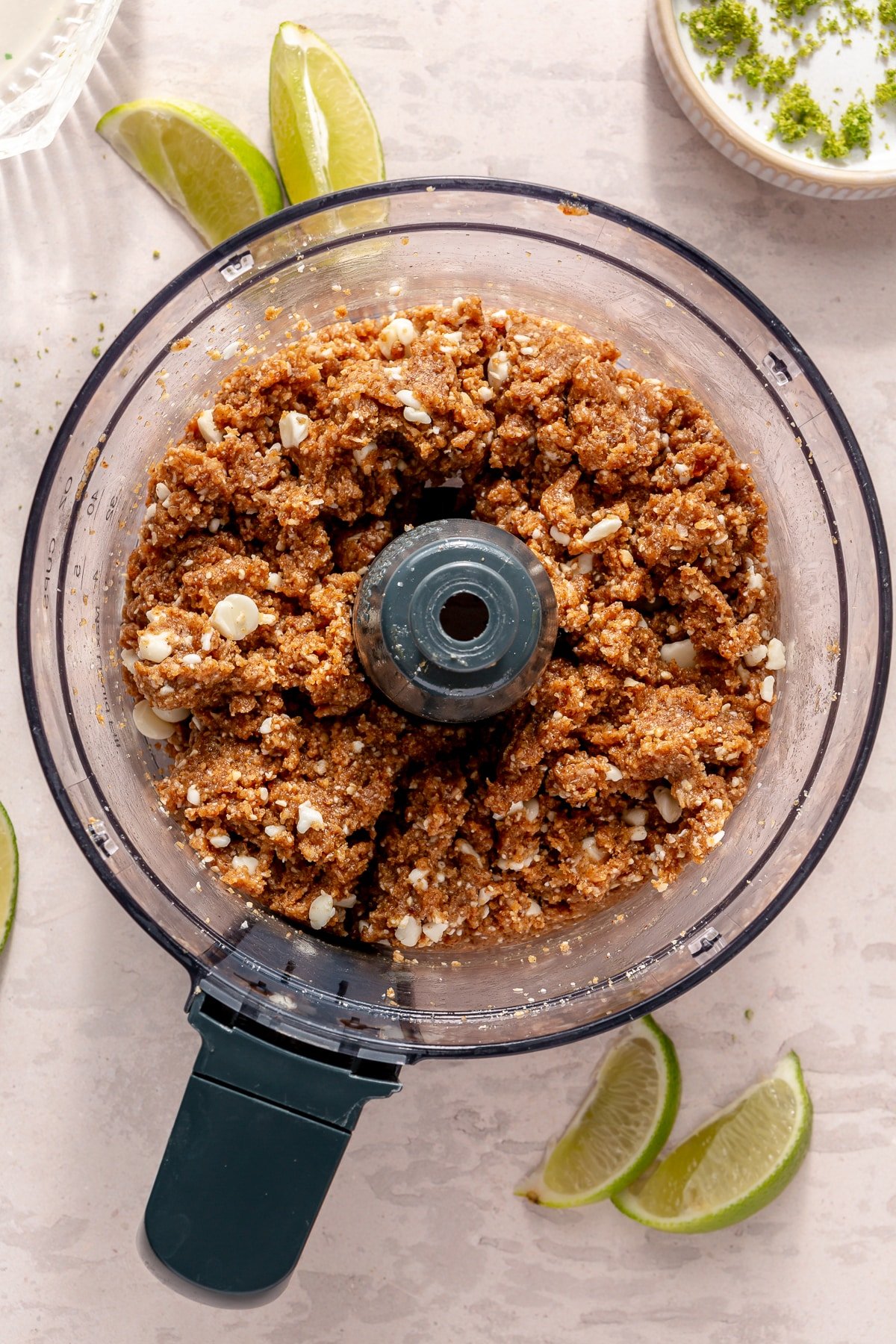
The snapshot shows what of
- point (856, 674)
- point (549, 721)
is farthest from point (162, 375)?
point (856, 674)

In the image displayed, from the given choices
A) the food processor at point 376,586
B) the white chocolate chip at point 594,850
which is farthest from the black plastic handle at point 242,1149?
the white chocolate chip at point 594,850

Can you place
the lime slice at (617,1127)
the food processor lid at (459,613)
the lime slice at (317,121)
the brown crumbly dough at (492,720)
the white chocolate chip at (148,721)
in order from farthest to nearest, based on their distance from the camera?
the lime slice at (617,1127)
the lime slice at (317,121)
the white chocolate chip at (148,721)
the brown crumbly dough at (492,720)
the food processor lid at (459,613)

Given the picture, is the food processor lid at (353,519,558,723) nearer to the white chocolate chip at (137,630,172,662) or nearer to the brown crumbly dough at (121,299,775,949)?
the brown crumbly dough at (121,299,775,949)

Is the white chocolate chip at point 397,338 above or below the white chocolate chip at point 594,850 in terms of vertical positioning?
above

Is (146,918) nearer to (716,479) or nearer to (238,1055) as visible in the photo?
(238,1055)

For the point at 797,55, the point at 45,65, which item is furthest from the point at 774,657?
the point at 45,65

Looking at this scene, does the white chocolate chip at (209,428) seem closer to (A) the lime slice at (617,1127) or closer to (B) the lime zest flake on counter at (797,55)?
(B) the lime zest flake on counter at (797,55)

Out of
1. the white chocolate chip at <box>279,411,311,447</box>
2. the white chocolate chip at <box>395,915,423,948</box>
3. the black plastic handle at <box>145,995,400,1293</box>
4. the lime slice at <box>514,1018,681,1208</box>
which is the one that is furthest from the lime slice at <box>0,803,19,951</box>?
the lime slice at <box>514,1018,681,1208</box>
